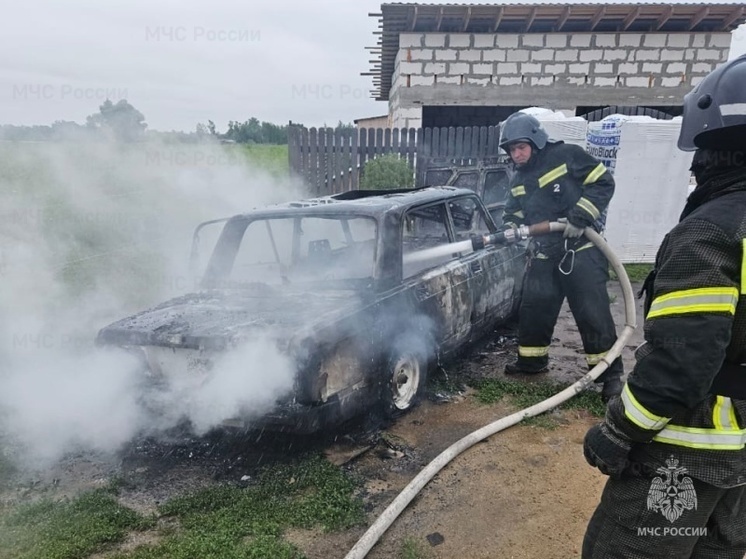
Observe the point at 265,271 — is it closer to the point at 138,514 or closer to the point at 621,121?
the point at 138,514

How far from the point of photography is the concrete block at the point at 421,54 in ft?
37.6

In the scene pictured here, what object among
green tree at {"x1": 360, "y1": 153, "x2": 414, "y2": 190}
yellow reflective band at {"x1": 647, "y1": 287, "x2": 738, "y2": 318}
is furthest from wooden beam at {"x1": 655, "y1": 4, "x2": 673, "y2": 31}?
yellow reflective band at {"x1": 647, "y1": 287, "x2": 738, "y2": 318}

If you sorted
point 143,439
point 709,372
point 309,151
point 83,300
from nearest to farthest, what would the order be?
point 709,372 → point 143,439 → point 83,300 → point 309,151

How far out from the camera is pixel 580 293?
4.44m

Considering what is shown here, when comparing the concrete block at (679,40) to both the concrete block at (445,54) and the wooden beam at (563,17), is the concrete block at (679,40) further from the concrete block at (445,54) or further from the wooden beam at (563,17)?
the concrete block at (445,54)

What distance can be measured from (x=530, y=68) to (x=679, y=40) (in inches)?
123

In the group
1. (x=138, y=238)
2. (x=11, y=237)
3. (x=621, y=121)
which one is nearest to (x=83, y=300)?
(x=11, y=237)

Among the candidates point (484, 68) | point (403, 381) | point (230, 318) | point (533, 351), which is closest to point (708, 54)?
point (484, 68)

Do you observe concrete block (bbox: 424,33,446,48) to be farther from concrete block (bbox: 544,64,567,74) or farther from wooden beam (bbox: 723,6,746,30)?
wooden beam (bbox: 723,6,746,30)

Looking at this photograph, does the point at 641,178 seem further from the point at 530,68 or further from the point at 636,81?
the point at 636,81

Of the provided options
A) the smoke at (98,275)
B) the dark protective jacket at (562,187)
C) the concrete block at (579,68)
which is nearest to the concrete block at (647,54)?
the concrete block at (579,68)

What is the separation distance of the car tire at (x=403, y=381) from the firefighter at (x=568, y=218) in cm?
131

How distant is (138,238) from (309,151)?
144 inches

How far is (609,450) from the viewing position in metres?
1.74
